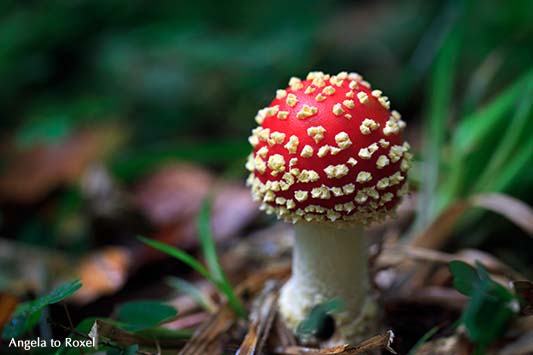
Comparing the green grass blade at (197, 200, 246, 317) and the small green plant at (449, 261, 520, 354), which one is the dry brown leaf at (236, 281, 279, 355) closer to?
the green grass blade at (197, 200, 246, 317)

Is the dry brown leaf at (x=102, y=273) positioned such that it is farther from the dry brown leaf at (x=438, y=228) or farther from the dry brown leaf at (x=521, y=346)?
the dry brown leaf at (x=521, y=346)

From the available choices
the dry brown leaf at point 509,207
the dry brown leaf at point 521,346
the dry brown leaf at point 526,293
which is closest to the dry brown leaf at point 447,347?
the dry brown leaf at point 521,346

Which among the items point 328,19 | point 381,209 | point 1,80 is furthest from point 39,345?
point 328,19

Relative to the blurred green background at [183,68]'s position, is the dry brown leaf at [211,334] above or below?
below

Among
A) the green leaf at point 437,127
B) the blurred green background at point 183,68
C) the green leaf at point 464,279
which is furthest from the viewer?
the blurred green background at point 183,68

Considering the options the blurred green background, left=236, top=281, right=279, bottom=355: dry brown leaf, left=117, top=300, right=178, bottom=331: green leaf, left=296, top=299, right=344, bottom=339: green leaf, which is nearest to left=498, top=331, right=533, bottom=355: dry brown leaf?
left=296, top=299, right=344, bottom=339: green leaf

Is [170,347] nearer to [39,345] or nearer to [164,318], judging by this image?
[164,318]
